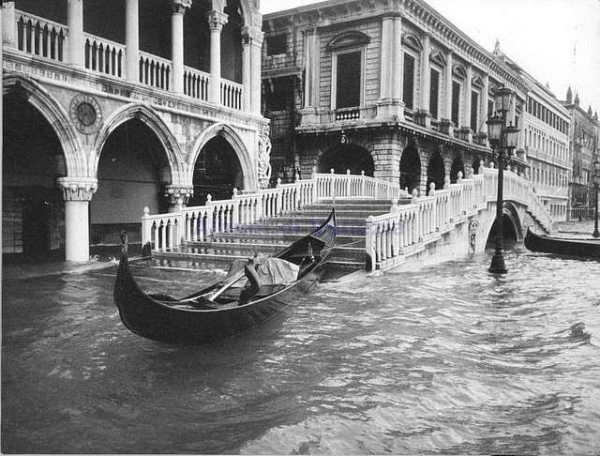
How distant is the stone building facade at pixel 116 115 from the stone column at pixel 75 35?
23 mm

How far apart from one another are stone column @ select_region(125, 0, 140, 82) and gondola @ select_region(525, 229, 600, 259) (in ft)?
37.5

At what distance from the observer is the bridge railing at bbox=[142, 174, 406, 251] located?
1038cm

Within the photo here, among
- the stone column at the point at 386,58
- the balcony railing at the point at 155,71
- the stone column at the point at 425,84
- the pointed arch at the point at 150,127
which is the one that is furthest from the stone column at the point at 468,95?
the pointed arch at the point at 150,127

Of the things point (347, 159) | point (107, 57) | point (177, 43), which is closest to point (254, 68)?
point (177, 43)

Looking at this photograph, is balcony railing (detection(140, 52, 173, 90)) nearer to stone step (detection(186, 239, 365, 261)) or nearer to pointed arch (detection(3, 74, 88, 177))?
pointed arch (detection(3, 74, 88, 177))

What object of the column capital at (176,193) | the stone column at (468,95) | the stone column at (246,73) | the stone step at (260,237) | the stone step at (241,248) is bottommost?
the stone step at (241,248)

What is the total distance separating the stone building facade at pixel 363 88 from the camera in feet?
64.4

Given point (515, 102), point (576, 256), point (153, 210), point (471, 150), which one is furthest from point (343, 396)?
point (515, 102)

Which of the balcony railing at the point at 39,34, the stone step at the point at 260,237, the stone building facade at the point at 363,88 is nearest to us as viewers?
the balcony railing at the point at 39,34

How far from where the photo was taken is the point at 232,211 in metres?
11.9

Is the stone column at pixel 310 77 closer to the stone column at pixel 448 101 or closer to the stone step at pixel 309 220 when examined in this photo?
the stone column at pixel 448 101

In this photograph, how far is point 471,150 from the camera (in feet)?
85.4

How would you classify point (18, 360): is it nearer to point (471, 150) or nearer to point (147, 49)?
point (147, 49)

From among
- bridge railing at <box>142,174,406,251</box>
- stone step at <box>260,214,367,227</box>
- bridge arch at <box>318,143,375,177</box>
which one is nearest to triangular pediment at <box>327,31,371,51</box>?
bridge arch at <box>318,143,375,177</box>
